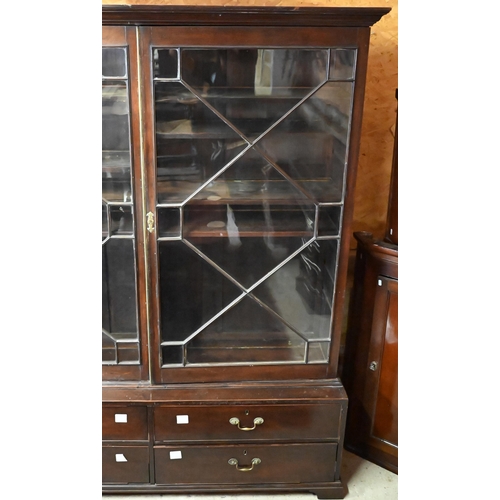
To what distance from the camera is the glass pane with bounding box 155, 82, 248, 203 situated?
1.15 metres

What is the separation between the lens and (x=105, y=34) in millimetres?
1068

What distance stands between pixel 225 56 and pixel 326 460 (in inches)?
46.1

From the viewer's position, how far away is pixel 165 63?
1.11 metres

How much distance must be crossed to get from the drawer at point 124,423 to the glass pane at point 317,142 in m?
0.79

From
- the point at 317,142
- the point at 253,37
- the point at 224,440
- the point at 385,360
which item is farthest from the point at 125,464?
the point at 253,37

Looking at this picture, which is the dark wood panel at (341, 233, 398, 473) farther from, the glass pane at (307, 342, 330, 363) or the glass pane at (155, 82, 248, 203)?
the glass pane at (155, 82, 248, 203)

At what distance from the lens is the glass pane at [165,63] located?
1.10 metres

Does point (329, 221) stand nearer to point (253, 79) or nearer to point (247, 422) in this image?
point (253, 79)

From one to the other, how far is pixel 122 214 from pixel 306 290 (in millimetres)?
555

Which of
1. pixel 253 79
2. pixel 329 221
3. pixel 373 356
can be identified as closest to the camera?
pixel 253 79

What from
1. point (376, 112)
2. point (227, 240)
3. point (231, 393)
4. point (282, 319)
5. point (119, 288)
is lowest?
point (231, 393)

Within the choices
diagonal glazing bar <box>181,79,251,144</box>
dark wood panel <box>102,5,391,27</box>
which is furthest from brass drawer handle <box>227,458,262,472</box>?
dark wood panel <box>102,5,391,27</box>

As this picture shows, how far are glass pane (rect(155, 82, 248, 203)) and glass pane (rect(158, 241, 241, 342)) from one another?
186 mm

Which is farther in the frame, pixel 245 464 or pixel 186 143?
pixel 245 464
